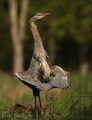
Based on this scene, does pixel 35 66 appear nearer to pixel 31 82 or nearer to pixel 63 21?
pixel 31 82

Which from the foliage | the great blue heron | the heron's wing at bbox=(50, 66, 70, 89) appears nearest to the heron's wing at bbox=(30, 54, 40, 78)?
the great blue heron

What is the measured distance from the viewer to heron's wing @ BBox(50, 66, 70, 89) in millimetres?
8055

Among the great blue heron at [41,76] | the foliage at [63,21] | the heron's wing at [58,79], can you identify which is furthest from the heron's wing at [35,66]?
the foliage at [63,21]

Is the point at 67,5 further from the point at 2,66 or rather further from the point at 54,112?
the point at 54,112

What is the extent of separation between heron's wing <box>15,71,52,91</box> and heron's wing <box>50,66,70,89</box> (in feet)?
0.39

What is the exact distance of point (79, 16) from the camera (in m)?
38.3

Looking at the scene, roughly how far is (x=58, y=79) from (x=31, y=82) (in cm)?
45

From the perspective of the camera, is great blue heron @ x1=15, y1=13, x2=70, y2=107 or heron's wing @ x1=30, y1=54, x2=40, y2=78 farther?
heron's wing @ x1=30, y1=54, x2=40, y2=78

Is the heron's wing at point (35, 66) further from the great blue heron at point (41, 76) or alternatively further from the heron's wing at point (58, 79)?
the heron's wing at point (58, 79)

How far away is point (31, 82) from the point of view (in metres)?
7.95

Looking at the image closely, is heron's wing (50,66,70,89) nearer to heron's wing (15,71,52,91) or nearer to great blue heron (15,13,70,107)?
great blue heron (15,13,70,107)

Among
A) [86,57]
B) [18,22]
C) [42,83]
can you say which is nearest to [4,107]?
[42,83]

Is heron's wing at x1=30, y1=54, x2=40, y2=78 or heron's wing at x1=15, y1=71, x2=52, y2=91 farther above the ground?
heron's wing at x1=30, y1=54, x2=40, y2=78

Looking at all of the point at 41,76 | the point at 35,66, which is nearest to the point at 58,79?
the point at 41,76
